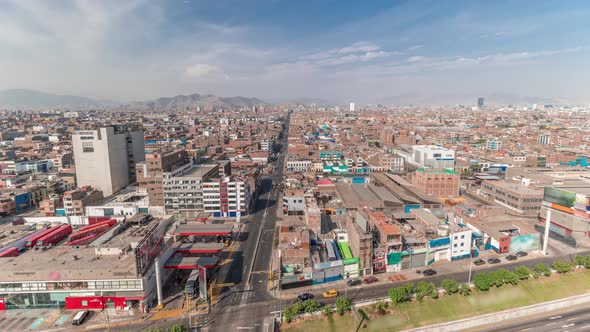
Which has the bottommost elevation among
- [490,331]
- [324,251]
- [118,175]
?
[490,331]

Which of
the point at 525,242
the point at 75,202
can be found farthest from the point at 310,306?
the point at 75,202

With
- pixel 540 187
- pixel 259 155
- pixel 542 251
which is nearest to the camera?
pixel 542 251

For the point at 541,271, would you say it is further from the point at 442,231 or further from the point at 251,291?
the point at 251,291

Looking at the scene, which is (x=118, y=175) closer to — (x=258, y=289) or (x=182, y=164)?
(x=182, y=164)

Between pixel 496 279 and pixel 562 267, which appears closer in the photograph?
pixel 496 279

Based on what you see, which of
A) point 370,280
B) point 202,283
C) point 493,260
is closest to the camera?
point 202,283

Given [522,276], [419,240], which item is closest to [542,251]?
[522,276]

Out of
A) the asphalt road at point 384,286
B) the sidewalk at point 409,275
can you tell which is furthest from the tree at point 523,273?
the sidewalk at point 409,275

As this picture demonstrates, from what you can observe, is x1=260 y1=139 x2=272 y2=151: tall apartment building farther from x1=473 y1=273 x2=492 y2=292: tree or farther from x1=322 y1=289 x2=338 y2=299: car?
x1=473 y1=273 x2=492 y2=292: tree
